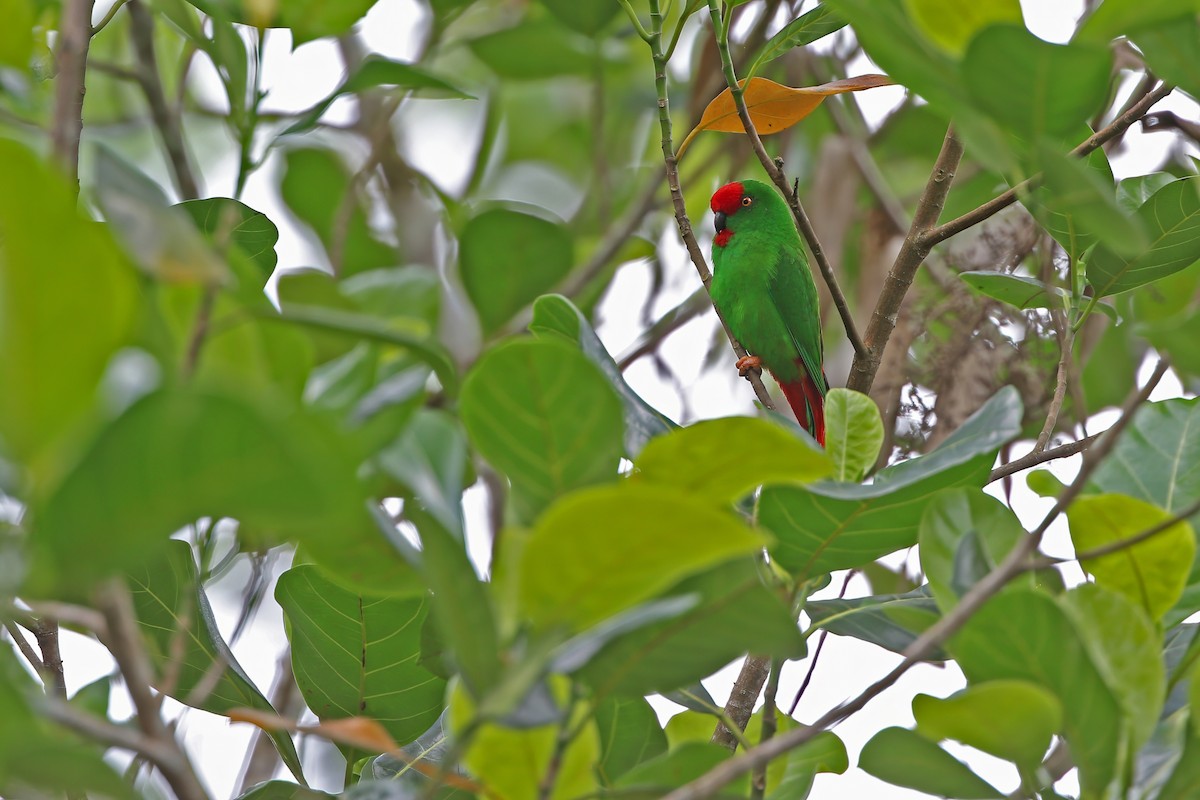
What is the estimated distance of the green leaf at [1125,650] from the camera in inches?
38.0

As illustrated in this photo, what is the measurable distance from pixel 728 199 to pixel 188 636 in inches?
120

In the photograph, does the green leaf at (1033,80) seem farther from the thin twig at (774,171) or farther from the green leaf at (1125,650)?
the thin twig at (774,171)

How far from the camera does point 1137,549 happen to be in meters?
1.04

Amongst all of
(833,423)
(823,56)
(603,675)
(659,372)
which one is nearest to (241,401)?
(603,675)

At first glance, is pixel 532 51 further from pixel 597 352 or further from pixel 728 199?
pixel 597 352

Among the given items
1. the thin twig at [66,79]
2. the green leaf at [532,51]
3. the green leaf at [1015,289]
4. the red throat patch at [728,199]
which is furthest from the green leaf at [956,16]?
the red throat patch at [728,199]

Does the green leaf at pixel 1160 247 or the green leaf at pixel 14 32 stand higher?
the green leaf at pixel 1160 247

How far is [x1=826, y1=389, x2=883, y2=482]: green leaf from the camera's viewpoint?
1194 mm

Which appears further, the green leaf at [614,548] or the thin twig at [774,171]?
the thin twig at [774,171]

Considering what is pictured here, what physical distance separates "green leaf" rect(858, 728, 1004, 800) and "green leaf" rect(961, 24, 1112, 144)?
500mm

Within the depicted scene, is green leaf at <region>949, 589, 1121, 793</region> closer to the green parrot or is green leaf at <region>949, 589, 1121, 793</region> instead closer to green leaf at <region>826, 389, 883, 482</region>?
green leaf at <region>826, 389, 883, 482</region>

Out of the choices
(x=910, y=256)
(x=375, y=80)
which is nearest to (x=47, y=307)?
(x=375, y=80)

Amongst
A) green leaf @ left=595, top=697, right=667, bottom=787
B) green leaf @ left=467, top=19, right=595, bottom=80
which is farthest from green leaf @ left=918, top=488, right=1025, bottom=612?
green leaf @ left=467, top=19, right=595, bottom=80

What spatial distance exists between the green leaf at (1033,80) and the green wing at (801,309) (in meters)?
2.88
